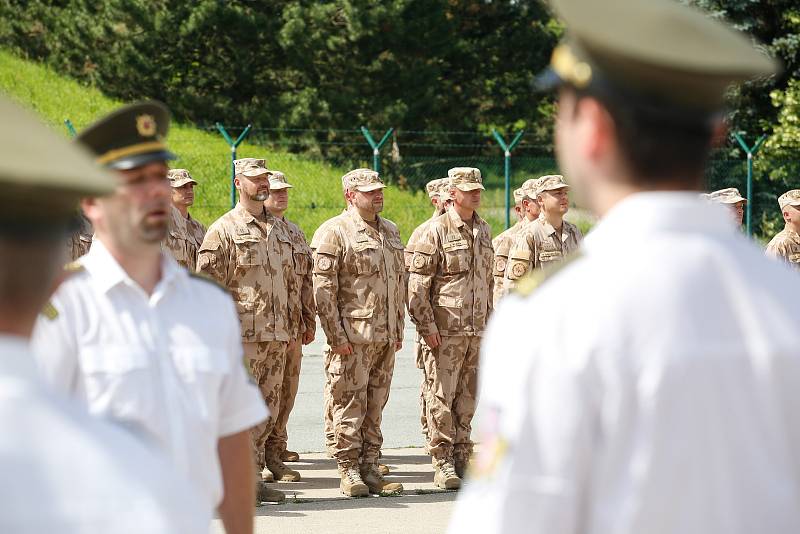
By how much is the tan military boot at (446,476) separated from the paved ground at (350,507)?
0.08 metres

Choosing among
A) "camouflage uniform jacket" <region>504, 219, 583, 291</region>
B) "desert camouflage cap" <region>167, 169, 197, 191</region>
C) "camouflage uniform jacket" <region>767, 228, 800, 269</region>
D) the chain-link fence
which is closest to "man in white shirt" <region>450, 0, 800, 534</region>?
"camouflage uniform jacket" <region>504, 219, 583, 291</region>

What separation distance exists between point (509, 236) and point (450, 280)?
98.6 inches

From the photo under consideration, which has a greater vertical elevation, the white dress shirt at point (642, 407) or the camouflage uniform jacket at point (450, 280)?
the white dress shirt at point (642, 407)

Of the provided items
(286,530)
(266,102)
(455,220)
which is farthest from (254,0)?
(286,530)

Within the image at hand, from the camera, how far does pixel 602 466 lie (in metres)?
2.05

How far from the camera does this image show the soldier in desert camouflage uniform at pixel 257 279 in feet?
32.4

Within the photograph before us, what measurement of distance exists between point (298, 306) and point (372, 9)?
24.3 meters

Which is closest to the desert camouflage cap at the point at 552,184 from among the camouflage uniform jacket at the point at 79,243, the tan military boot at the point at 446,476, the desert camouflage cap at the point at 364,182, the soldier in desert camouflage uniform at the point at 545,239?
the soldier in desert camouflage uniform at the point at 545,239

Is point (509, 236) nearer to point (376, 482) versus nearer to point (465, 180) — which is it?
point (465, 180)

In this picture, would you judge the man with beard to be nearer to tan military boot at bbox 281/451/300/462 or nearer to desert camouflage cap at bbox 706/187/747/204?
tan military boot at bbox 281/451/300/462

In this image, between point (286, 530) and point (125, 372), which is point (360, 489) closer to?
point (286, 530)

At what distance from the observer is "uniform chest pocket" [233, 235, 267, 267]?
392 inches

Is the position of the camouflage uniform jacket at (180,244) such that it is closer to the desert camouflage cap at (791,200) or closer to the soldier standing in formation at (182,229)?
the soldier standing in formation at (182,229)

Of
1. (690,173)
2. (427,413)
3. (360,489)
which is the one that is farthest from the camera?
(427,413)
